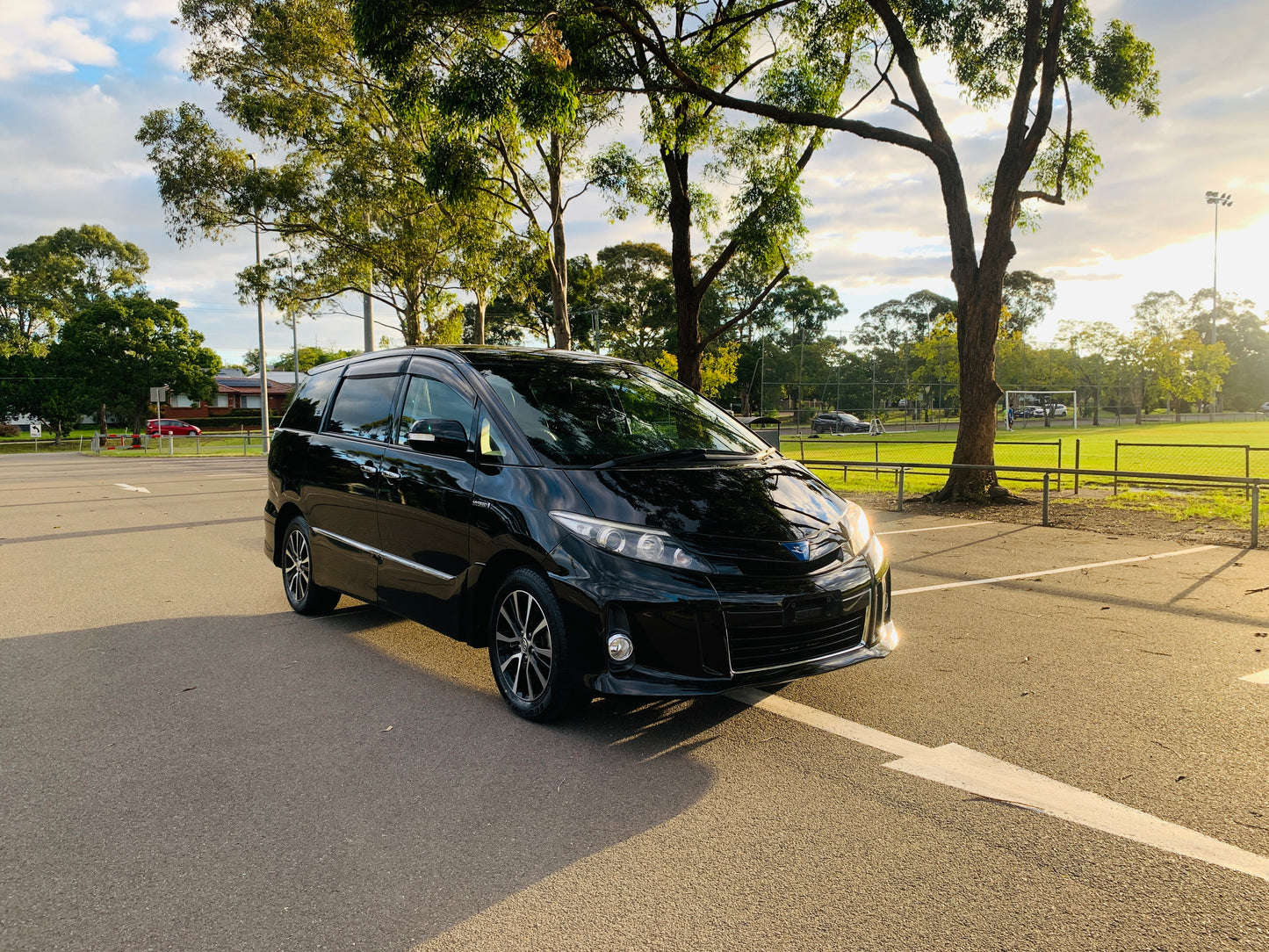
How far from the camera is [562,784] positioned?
344 centimetres

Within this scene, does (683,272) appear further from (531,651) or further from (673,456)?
(531,651)

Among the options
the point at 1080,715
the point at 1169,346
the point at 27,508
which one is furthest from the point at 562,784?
the point at 1169,346

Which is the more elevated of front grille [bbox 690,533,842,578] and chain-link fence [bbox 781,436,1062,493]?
front grille [bbox 690,533,842,578]

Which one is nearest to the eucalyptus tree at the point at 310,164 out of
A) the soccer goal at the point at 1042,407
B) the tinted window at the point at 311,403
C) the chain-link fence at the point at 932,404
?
the tinted window at the point at 311,403

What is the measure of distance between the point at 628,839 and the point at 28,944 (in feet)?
5.74

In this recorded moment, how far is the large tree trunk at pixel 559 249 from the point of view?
66.2 ft

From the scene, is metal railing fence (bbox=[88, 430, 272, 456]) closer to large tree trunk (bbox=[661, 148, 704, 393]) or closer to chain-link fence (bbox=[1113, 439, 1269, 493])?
large tree trunk (bbox=[661, 148, 704, 393])

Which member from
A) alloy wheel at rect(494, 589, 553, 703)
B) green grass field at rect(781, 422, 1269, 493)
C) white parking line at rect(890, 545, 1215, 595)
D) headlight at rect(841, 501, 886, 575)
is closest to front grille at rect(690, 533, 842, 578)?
headlight at rect(841, 501, 886, 575)

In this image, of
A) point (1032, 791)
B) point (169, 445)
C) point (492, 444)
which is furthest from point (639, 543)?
point (169, 445)

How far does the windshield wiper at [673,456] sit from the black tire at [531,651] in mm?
689

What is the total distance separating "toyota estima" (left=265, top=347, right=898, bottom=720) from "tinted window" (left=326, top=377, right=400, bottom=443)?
0.02 m

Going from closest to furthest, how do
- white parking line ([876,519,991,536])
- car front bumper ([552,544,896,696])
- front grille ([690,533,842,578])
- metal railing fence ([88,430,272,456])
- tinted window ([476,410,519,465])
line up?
car front bumper ([552,544,896,696]), front grille ([690,533,842,578]), tinted window ([476,410,519,465]), white parking line ([876,519,991,536]), metal railing fence ([88,430,272,456])

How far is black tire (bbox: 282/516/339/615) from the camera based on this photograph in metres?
6.20

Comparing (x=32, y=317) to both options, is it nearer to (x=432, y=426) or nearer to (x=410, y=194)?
(x=410, y=194)
